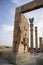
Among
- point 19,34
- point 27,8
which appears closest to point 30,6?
point 27,8

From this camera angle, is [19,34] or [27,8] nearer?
[19,34]

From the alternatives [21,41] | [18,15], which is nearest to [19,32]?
[21,41]

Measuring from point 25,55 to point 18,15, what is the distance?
276cm

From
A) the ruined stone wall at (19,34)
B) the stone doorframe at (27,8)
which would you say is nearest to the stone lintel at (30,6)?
the stone doorframe at (27,8)

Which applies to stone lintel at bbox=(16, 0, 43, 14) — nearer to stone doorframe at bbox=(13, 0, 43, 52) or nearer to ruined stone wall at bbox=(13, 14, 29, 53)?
stone doorframe at bbox=(13, 0, 43, 52)

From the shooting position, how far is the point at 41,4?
8.09 meters

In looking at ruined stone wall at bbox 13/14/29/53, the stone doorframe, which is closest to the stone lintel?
the stone doorframe

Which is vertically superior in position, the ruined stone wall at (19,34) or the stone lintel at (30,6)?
the stone lintel at (30,6)

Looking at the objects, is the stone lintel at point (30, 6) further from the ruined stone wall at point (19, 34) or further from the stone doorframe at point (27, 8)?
the ruined stone wall at point (19, 34)

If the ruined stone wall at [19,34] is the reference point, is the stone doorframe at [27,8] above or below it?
above

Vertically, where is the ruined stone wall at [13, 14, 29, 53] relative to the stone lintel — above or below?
below

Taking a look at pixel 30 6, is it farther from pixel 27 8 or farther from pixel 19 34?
pixel 19 34

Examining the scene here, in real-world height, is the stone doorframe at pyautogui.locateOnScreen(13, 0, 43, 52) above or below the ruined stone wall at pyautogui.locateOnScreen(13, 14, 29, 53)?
above

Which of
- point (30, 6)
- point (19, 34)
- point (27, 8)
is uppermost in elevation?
point (30, 6)
